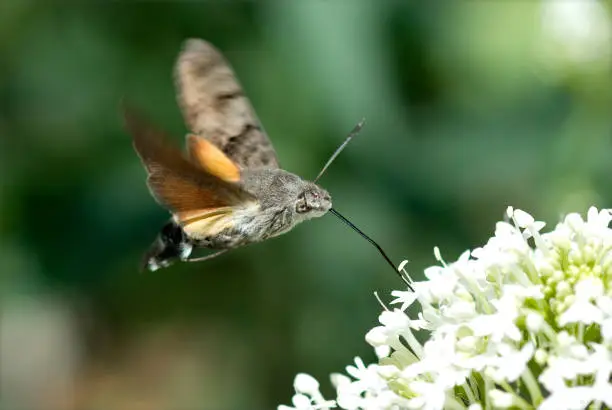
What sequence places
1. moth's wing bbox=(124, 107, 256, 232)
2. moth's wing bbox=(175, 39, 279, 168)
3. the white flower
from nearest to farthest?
the white flower → moth's wing bbox=(124, 107, 256, 232) → moth's wing bbox=(175, 39, 279, 168)

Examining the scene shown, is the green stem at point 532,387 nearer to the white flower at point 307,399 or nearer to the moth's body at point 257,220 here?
the white flower at point 307,399

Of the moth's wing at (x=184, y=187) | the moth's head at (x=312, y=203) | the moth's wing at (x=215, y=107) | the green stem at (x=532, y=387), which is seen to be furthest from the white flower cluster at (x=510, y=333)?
the moth's wing at (x=215, y=107)

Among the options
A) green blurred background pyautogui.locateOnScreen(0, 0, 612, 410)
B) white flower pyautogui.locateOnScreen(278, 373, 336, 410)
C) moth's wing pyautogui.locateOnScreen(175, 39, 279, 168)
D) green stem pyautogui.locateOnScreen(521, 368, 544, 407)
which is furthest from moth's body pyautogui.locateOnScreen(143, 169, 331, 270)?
green blurred background pyautogui.locateOnScreen(0, 0, 612, 410)

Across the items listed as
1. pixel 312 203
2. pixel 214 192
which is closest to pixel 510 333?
pixel 312 203

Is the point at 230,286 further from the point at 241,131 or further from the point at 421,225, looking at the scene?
the point at 241,131

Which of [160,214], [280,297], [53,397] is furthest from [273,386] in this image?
[53,397]

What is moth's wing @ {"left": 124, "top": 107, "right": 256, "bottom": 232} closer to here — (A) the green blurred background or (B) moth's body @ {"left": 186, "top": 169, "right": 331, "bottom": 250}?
(B) moth's body @ {"left": 186, "top": 169, "right": 331, "bottom": 250}

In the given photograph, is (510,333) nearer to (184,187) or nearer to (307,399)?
(307,399)
